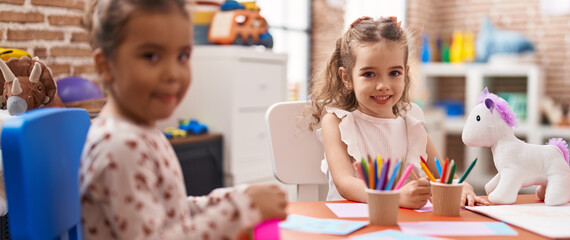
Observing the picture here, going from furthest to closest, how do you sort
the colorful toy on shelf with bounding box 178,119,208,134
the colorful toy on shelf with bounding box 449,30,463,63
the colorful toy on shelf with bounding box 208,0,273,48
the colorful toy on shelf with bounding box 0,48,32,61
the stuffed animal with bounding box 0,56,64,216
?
the colorful toy on shelf with bounding box 449,30,463,63, the colorful toy on shelf with bounding box 208,0,273,48, the colorful toy on shelf with bounding box 178,119,208,134, the colorful toy on shelf with bounding box 0,48,32,61, the stuffed animal with bounding box 0,56,64,216

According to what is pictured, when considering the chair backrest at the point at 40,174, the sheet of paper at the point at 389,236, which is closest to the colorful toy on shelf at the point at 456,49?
the sheet of paper at the point at 389,236

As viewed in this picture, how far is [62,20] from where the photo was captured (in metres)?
2.69

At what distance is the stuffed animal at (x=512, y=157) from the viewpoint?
1.13 meters

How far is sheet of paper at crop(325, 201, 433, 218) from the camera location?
103 cm

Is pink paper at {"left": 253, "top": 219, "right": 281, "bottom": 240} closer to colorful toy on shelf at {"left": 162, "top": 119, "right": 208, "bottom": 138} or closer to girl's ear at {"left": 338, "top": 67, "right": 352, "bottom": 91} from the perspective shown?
girl's ear at {"left": 338, "top": 67, "right": 352, "bottom": 91}

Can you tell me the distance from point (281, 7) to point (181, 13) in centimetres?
378

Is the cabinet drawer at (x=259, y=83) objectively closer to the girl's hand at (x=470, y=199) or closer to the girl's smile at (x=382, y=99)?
the girl's smile at (x=382, y=99)

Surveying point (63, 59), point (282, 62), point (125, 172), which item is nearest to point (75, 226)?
point (125, 172)

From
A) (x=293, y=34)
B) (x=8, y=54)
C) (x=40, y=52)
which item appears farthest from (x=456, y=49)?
(x=8, y=54)

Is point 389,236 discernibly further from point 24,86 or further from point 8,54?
point 8,54

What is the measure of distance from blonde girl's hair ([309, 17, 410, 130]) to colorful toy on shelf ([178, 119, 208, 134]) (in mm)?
1552

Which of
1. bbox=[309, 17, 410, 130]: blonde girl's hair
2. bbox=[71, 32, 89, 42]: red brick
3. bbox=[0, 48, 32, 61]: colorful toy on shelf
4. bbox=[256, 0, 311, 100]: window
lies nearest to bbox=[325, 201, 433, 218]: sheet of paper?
bbox=[309, 17, 410, 130]: blonde girl's hair

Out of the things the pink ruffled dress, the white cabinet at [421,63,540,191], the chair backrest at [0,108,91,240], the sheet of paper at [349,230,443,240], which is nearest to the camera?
the chair backrest at [0,108,91,240]

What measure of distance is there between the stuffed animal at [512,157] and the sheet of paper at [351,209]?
17cm
